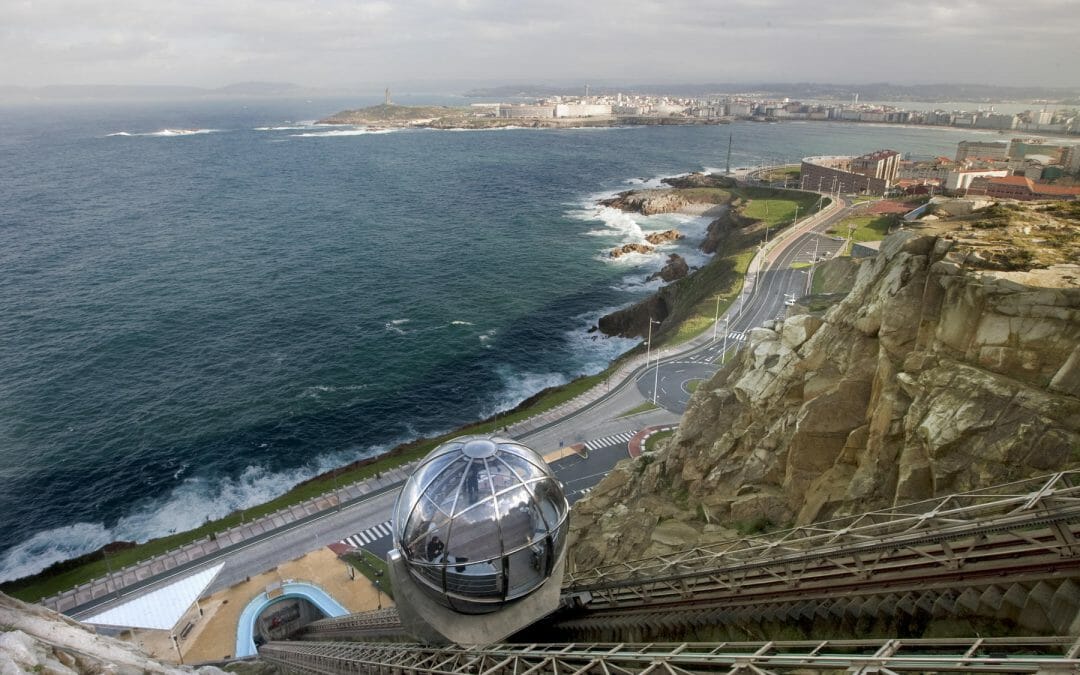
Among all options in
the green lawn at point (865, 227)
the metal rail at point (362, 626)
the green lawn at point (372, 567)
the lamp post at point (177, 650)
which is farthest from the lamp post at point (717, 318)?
the lamp post at point (177, 650)

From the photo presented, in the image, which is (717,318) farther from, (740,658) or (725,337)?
(740,658)

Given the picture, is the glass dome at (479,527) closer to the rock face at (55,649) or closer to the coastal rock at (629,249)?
the rock face at (55,649)

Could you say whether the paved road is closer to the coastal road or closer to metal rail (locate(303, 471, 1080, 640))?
the coastal road

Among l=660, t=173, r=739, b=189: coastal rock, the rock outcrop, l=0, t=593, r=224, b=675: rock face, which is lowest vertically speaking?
the rock outcrop

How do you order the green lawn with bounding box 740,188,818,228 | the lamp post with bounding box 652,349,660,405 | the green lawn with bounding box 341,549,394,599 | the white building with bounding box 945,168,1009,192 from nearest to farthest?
the green lawn with bounding box 341,549,394,599 → the lamp post with bounding box 652,349,660,405 → the white building with bounding box 945,168,1009,192 → the green lawn with bounding box 740,188,818,228

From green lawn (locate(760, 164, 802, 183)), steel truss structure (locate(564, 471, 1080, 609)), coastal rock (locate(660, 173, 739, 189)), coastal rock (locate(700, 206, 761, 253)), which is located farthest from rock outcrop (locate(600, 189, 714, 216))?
steel truss structure (locate(564, 471, 1080, 609))

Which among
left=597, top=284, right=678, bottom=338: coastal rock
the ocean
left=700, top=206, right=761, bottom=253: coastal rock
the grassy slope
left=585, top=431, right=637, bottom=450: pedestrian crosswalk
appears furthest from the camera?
left=700, top=206, right=761, bottom=253: coastal rock

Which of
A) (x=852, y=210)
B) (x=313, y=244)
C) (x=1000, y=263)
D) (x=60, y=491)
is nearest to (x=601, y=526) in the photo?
(x=1000, y=263)
